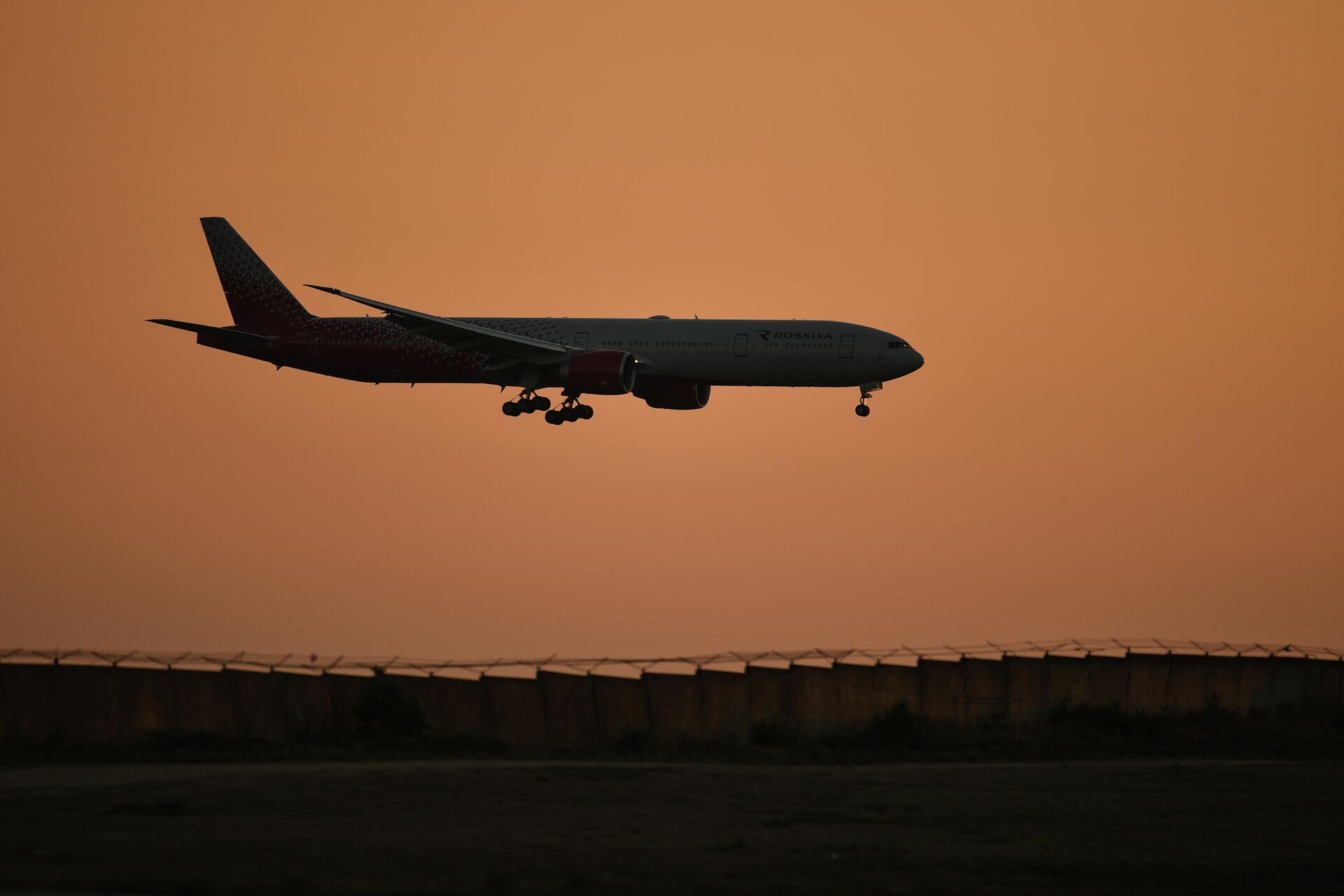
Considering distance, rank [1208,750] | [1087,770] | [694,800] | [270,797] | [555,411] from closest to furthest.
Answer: [270,797], [694,800], [1087,770], [1208,750], [555,411]

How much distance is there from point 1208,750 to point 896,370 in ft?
55.6

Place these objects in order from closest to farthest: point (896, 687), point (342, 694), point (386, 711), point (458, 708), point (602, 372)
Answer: point (386, 711), point (342, 694), point (458, 708), point (896, 687), point (602, 372)

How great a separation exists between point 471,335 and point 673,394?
8549 millimetres

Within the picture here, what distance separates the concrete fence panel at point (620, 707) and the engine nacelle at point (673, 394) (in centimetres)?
1654

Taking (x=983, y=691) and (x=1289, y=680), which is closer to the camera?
(x=983, y=691)

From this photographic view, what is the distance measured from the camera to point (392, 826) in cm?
3438

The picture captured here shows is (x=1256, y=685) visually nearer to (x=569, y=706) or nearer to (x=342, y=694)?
(x=569, y=706)

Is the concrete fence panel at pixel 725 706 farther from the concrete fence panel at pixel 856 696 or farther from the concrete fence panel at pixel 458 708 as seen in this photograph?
the concrete fence panel at pixel 458 708

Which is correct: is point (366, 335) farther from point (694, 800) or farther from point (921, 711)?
point (694, 800)

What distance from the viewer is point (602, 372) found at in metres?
63.2

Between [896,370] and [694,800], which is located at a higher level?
[896,370]

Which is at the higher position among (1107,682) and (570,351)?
(570,351)

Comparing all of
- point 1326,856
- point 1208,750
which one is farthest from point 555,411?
point 1326,856

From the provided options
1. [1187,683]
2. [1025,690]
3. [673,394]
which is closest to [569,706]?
[1025,690]
